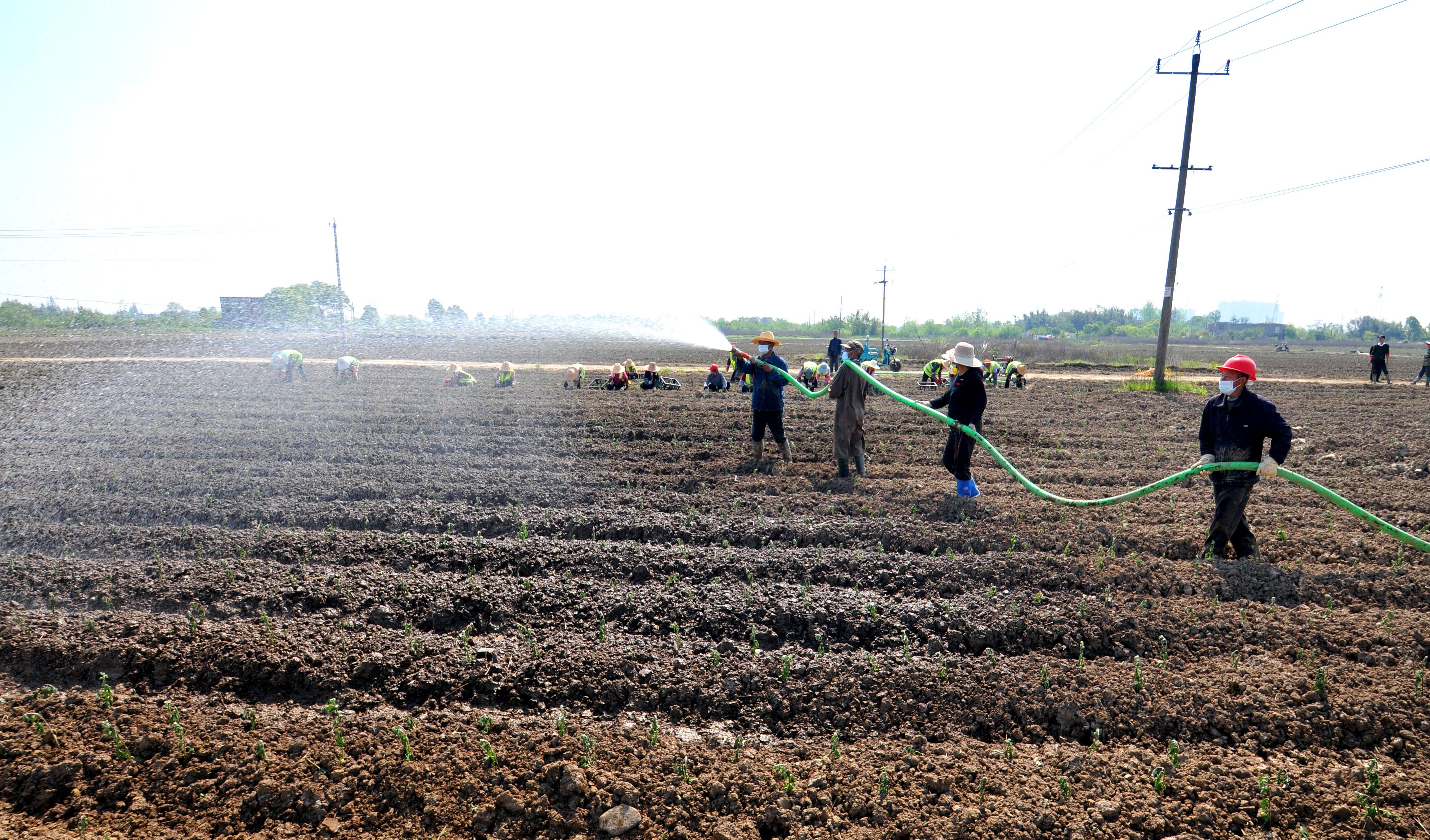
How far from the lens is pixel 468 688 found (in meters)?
4.39

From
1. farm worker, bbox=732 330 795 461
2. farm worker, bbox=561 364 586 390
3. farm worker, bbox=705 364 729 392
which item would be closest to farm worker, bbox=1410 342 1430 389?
farm worker, bbox=705 364 729 392

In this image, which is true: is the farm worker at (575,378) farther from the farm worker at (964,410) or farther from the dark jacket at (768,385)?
the farm worker at (964,410)

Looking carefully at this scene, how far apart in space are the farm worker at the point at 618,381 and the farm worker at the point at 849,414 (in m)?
12.2

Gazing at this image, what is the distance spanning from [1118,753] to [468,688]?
12.5 ft

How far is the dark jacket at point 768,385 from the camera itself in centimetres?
1007

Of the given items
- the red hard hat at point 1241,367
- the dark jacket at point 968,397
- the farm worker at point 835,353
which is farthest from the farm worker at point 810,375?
the red hard hat at point 1241,367

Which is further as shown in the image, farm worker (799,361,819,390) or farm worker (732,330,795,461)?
farm worker (799,361,819,390)

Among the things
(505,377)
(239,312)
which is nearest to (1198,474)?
(505,377)

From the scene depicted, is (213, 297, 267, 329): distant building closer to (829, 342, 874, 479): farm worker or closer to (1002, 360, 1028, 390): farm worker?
(829, 342, 874, 479): farm worker

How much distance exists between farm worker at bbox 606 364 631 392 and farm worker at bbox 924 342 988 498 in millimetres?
13610

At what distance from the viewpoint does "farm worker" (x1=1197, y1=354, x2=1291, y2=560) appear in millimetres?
6062

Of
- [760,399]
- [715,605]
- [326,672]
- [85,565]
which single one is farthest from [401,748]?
[760,399]

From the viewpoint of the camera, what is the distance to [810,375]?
18.5 metres

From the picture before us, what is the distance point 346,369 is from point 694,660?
22693 millimetres
